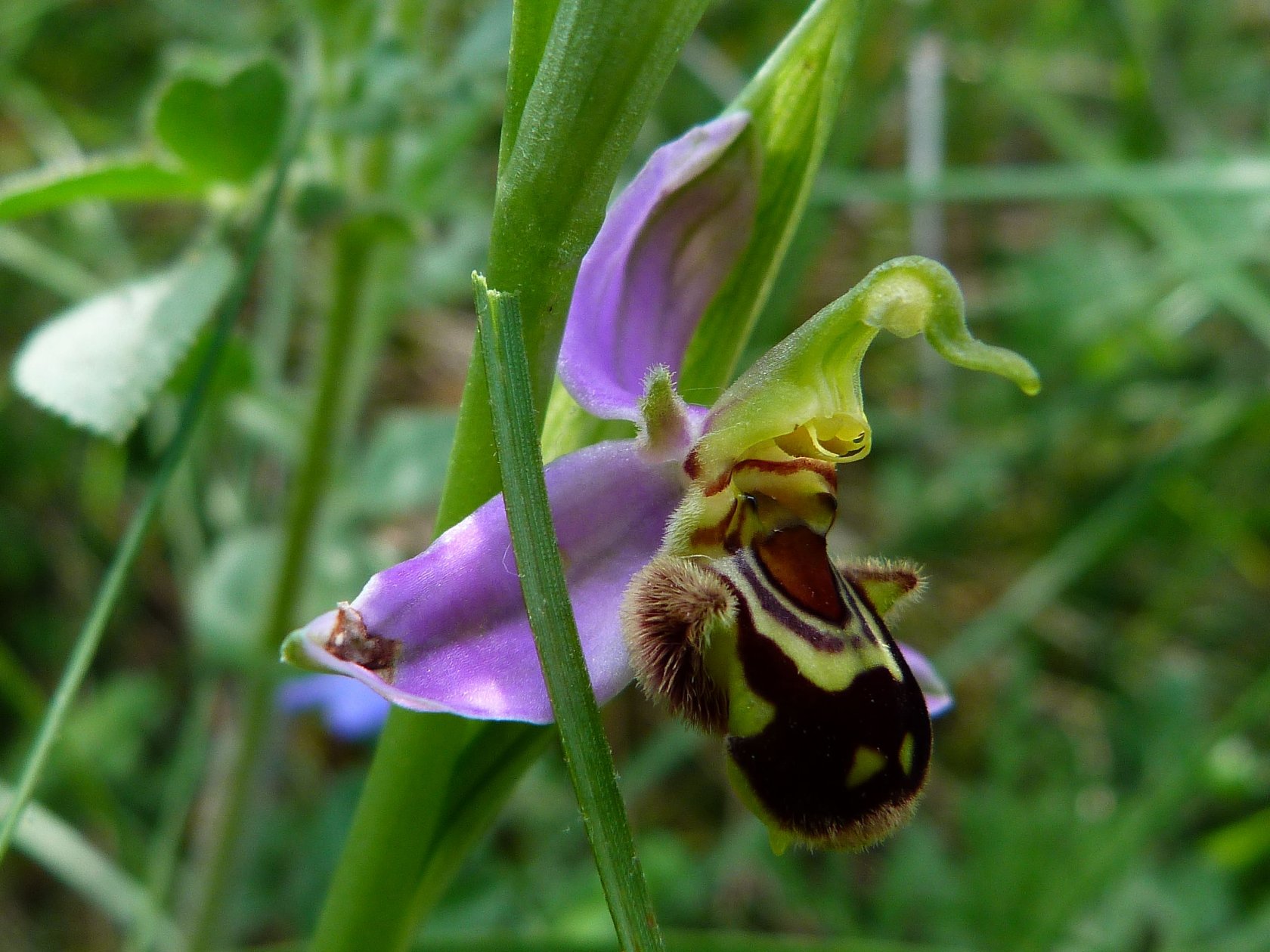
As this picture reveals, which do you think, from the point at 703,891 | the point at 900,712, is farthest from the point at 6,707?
the point at 900,712

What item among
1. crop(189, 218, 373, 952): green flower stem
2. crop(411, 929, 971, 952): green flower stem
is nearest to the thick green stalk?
crop(411, 929, 971, 952): green flower stem

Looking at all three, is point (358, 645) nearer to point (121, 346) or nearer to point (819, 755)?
point (819, 755)

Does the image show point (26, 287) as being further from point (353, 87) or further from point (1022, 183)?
point (1022, 183)

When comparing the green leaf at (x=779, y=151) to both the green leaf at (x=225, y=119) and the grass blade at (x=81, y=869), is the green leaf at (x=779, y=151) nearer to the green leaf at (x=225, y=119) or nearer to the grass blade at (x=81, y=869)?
the green leaf at (x=225, y=119)

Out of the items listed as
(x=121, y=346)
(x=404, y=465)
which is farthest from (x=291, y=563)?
(x=121, y=346)

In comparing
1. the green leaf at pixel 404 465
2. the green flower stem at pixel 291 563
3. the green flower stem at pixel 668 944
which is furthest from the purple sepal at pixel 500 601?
the green leaf at pixel 404 465

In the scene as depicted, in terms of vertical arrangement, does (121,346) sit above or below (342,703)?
below
